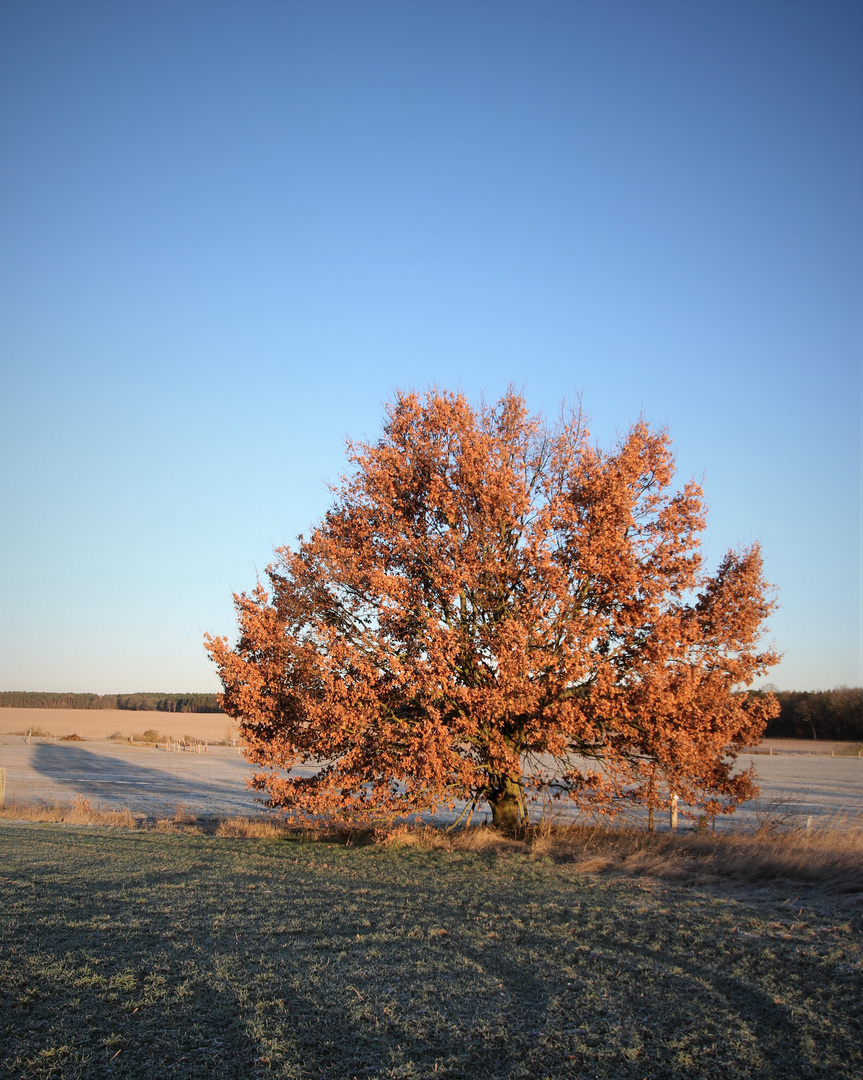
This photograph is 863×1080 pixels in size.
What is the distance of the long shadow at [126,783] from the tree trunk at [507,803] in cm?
1253

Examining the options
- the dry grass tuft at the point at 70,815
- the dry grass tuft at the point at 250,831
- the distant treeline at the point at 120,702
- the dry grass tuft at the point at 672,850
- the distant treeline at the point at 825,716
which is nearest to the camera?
the dry grass tuft at the point at 672,850

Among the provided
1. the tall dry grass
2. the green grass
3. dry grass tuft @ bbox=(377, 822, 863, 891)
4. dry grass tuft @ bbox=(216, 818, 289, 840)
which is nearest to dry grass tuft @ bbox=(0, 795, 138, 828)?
the tall dry grass

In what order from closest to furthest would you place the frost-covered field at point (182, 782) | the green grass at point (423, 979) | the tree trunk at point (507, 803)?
the green grass at point (423, 979)
the tree trunk at point (507, 803)
the frost-covered field at point (182, 782)

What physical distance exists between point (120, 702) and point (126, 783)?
6636 inches

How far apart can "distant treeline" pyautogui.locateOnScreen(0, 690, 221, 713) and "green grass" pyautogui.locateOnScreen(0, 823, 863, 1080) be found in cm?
16501

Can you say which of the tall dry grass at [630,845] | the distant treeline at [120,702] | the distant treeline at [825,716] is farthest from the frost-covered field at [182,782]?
the distant treeline at [120,702]

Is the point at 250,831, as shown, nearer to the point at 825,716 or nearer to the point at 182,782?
the point at 182,782

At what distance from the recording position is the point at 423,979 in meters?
5.82

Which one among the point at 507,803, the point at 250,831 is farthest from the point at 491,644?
the point at 250,831

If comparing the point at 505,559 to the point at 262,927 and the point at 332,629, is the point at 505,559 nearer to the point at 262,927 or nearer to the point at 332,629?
the point at 332,629

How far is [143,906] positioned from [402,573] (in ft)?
25.2

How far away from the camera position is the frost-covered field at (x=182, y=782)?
24.5 meters

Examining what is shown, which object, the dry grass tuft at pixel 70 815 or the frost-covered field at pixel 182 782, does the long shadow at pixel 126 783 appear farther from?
the dry grass tuft at pixel 70 815

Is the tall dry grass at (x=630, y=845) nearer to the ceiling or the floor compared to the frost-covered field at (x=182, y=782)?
nearer to the ceiling
